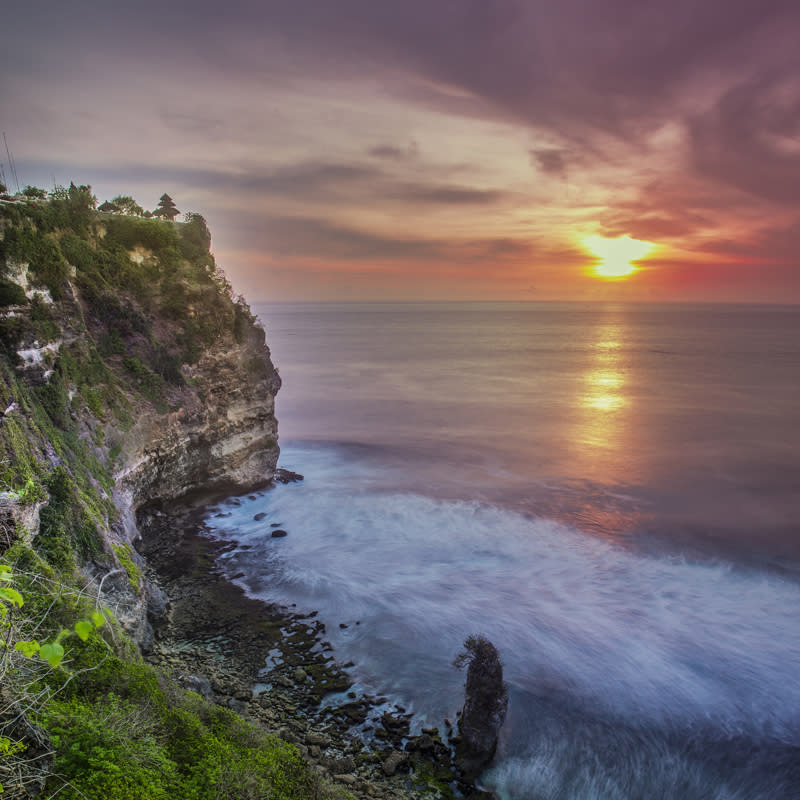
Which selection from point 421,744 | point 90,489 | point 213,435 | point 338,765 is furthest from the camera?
point 213,435

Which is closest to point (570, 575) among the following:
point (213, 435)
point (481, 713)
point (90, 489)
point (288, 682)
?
point (481, 713)

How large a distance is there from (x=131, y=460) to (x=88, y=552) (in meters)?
8.36

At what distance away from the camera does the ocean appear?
1436 centimetres

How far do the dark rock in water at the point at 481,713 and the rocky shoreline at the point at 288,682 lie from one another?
426 millimetres

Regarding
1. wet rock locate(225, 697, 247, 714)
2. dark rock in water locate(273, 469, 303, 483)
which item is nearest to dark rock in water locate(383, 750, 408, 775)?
wet rock locate(225, 697, 247, 714)

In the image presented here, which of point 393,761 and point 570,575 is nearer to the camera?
point 393,761

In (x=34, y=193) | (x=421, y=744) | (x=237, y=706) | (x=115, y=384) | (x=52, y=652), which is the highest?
(x=34, y=193)

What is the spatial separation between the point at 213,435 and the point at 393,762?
18040mm

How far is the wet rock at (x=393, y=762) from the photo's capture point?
1217 cm

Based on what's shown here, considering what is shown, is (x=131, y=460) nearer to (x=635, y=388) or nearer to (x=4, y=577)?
(x=4, y=577)

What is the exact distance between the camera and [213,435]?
2636cm

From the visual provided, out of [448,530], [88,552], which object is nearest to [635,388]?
[448,530]

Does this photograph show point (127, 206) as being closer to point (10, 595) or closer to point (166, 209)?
point (166, 209)

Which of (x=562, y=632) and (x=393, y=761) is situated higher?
(x=393, y=761)
